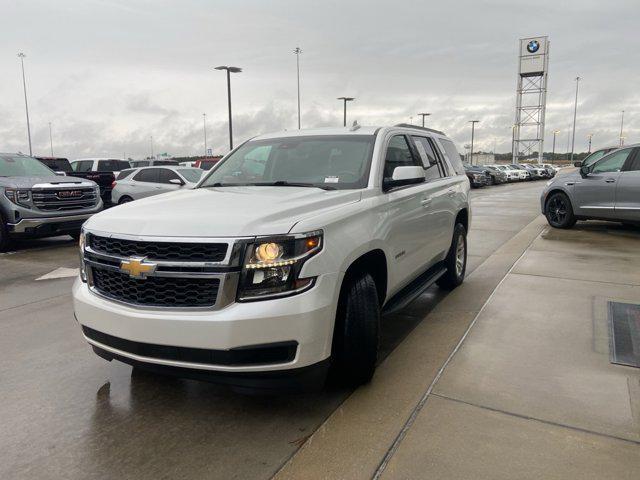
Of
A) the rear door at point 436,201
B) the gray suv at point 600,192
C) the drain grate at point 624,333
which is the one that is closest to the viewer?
the drain grate at point 624,333

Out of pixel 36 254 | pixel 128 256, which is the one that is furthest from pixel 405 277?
pixel 36 254

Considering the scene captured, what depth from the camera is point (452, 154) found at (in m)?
6.32

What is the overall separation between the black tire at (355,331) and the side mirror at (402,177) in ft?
2.66

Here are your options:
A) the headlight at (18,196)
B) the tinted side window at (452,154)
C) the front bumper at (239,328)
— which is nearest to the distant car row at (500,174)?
the tinted side window at (452,154)

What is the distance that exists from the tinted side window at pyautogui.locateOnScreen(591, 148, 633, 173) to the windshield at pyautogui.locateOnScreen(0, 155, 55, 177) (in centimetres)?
1119

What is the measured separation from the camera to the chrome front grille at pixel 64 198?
9.45m

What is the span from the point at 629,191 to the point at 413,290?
724cm

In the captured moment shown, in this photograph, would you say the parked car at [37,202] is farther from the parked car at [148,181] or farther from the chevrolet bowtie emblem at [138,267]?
the chevrolet bowtie emblem at [138,267]

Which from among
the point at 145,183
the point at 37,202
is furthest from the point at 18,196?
the point at 145,183

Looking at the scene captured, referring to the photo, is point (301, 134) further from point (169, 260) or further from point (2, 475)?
point (2, 475)

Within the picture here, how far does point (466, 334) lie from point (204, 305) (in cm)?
258

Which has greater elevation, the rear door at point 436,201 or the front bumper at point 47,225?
the rear door at point 436,201

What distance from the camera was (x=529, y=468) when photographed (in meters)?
2.52

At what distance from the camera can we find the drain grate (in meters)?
3.87
